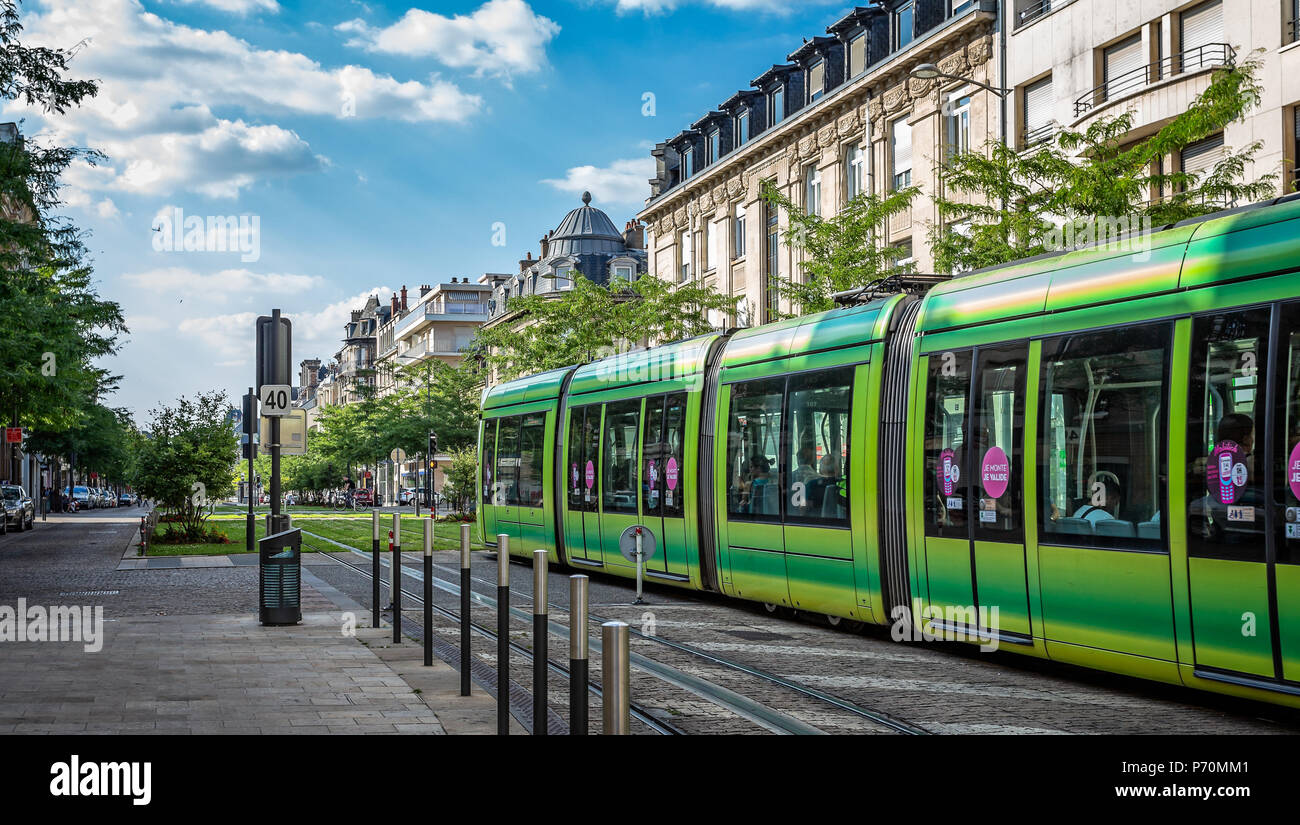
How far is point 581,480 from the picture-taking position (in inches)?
739

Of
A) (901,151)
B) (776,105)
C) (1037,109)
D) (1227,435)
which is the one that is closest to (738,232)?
(776,105)

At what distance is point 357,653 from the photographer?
1094cm

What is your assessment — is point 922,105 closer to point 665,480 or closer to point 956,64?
point 956,64

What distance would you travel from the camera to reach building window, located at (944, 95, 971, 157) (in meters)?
31.4

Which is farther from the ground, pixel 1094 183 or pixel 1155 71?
pixel 1155 71

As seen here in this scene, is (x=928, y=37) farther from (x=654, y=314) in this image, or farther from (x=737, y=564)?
(x=737, y=564)

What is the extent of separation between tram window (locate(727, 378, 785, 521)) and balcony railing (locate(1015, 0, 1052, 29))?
61.9 ft

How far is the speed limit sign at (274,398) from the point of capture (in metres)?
14.5

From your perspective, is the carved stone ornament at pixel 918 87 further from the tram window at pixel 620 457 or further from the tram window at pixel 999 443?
the tram window at pixel 999 443

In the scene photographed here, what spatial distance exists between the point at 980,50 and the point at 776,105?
36.4 ft

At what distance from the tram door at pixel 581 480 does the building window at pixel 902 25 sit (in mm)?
19396

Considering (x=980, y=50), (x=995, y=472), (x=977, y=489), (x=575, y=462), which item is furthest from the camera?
(x=980, y=50)

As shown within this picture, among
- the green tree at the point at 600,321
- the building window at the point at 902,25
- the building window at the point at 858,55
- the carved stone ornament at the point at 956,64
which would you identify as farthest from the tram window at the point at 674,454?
the building window at the point at 858,55
